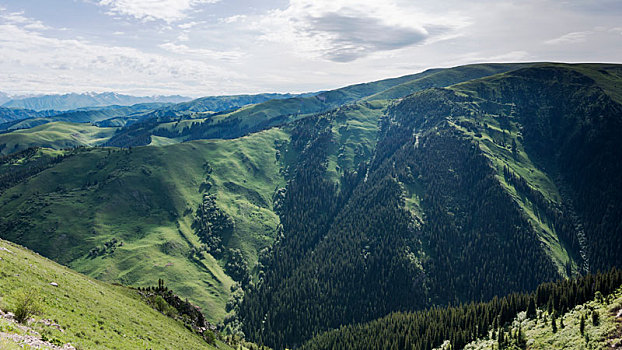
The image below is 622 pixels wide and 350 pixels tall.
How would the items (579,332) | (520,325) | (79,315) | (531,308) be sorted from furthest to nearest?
(531,308)
(520,325)
(579,332)
(79,315)

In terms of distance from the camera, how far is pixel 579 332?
214ft

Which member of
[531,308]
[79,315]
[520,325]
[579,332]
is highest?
[79,315]

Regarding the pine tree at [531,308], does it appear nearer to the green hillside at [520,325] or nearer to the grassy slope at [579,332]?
the green hillside at [520,325]

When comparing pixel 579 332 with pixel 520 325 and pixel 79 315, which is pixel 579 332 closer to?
pixel 520 325

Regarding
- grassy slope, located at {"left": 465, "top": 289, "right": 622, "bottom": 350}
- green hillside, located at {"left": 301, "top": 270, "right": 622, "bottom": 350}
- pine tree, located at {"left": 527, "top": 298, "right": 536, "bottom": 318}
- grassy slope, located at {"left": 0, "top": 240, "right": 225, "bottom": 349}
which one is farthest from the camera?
pine tree, located at {"left": 527, "top": 298, "right": 536, "bottom": 318}

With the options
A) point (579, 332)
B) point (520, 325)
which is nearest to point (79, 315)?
point (579, 332)

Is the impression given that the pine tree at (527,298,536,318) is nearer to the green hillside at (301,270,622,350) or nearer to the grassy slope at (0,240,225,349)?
the green hillside at (301,270,622,350)

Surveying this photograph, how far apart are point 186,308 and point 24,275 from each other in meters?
66.1

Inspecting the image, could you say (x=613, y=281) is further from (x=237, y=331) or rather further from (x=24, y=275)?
(x=237, y=331)

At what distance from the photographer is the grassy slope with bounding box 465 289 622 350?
5812cm

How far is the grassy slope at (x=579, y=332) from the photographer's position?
5812 cm

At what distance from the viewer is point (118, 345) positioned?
43.6 m

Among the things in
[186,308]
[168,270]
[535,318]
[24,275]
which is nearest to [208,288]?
[168,270]

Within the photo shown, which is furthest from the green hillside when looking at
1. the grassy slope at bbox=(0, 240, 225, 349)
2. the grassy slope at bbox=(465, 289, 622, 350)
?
the grassy slope at bbox=(0, 240, 225, 349)
